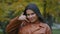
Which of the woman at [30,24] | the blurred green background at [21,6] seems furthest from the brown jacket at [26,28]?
the blurred green background at [21,6]

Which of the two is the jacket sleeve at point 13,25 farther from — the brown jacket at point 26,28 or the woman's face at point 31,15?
the woman's face at point 31,15

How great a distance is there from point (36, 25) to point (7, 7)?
3339 mm

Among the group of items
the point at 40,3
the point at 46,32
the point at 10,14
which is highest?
the point at 46,32

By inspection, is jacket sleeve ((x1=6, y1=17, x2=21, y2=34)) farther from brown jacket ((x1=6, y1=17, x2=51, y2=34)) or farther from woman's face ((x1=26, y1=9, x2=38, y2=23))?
woman's face ((x1=26, y1=9, x2=38, y2=23))

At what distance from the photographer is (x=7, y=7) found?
5938 mm

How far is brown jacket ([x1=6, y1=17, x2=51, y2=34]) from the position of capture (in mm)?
2621

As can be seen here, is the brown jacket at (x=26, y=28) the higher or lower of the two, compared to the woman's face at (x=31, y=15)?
lower

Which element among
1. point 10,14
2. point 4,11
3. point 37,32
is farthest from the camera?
point 10,14

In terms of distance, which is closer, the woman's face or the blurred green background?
the woman's face

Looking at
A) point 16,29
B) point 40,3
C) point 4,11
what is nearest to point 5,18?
point 4,11

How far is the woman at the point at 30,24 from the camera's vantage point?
2629 mm

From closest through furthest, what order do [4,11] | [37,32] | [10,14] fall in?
[37,32]
[4,11]
[10,14]

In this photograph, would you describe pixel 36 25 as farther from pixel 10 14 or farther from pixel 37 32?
pixel 10 14

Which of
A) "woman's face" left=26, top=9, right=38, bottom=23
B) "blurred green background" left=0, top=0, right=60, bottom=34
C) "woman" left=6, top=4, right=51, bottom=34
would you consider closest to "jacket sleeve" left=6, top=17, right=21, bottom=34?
"woman" left=6, top=4, right=51, bottom=34
